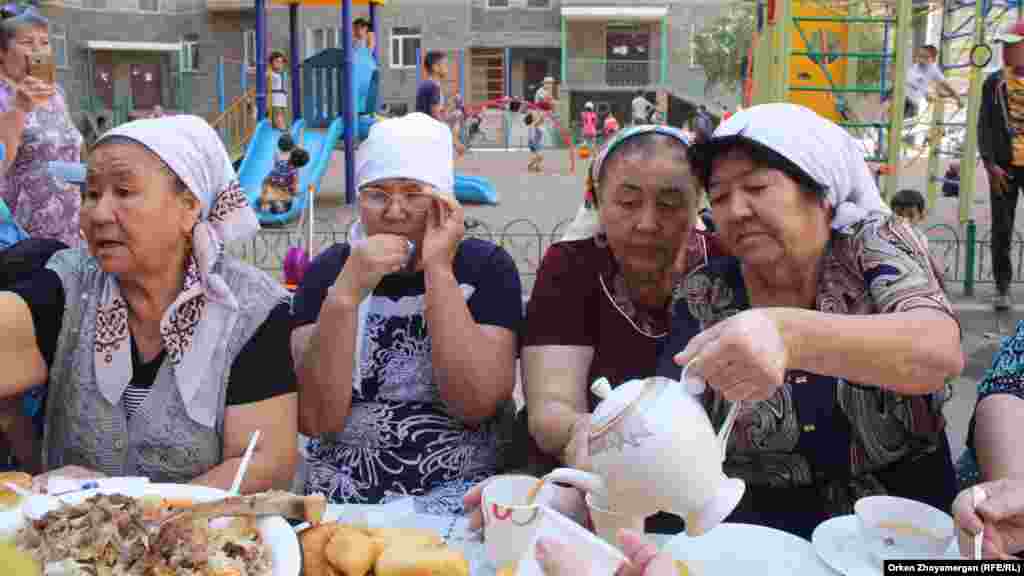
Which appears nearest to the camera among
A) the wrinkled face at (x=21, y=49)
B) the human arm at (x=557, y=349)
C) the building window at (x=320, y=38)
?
the human arm at (x=557, y=349)

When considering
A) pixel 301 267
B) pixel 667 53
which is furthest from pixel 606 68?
pixel 301 267

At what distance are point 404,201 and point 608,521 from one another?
132cm

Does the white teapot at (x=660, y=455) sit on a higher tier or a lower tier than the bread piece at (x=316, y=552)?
higher

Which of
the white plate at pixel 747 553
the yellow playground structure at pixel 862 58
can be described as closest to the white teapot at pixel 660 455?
the white plate at pixel 747 553

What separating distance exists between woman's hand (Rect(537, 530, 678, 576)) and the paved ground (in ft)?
12.6

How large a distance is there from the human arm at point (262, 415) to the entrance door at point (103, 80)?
34.6 m

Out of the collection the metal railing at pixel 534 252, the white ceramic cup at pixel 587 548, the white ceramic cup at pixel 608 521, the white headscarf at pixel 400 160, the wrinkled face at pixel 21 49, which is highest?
the wrinkled face at pixel 21 49

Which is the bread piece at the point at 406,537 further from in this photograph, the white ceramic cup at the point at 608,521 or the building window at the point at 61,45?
the building window at the point at 61,45

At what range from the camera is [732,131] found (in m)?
1.95

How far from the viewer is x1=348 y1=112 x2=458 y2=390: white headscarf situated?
2.42m

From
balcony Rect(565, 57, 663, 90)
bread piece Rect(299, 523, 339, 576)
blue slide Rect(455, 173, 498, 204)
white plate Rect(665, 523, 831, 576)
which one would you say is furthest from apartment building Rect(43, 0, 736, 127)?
bread piece Rect(299, 523, 339, 576)

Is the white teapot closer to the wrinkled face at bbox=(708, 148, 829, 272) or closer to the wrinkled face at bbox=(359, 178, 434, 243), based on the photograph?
the wrinkled face at bbox=(708, 148, 829, 272)

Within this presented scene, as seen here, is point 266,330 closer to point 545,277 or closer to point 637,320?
point 545,277

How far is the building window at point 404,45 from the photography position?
112ft
